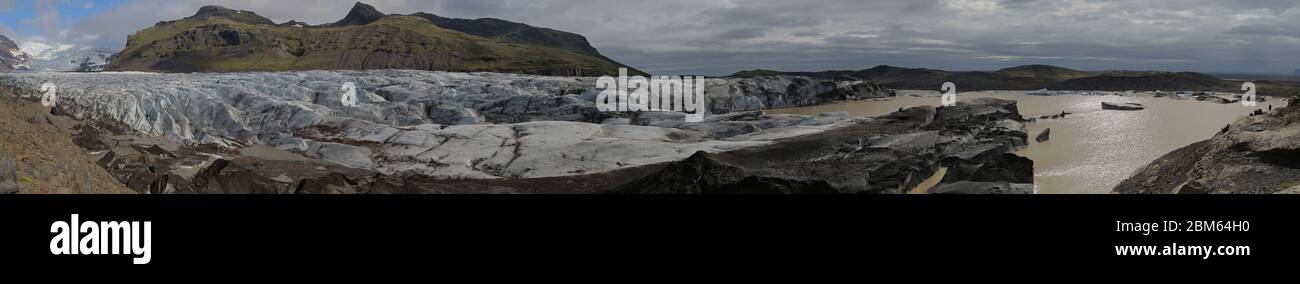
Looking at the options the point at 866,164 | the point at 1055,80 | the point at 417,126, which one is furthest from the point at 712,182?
the point at 1055,80

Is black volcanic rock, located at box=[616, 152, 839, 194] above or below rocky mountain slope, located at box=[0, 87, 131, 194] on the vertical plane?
below

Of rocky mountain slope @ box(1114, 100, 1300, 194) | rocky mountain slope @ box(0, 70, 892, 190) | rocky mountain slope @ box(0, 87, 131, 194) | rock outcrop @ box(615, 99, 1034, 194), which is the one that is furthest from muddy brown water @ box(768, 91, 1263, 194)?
rocky mountain slope @ box(0, 87, 131, 194)

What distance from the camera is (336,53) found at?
5940 inches

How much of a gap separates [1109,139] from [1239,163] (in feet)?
80.6

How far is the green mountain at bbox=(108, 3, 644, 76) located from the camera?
470ft

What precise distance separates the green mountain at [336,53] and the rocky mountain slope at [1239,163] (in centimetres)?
12702

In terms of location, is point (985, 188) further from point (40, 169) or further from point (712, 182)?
point (40, 169)

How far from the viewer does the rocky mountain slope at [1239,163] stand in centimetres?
1441

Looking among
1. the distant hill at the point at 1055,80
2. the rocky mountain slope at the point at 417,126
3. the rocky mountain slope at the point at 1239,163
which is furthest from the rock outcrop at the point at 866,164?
the distant hill at the point at 1055,80

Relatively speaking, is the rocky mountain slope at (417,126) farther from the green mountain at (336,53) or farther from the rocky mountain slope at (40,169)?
the green mountain at (336,53)

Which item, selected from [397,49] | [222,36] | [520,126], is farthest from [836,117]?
[222,36]

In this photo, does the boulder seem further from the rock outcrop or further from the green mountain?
the green mountain

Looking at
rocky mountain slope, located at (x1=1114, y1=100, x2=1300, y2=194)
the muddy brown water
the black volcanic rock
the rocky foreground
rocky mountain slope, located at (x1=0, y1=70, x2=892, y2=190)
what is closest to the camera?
rocky mountain slope, located at (x1=1114, y1=100, x2=1300, y2=194)

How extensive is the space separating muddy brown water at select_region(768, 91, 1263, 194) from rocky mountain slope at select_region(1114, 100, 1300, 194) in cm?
240
